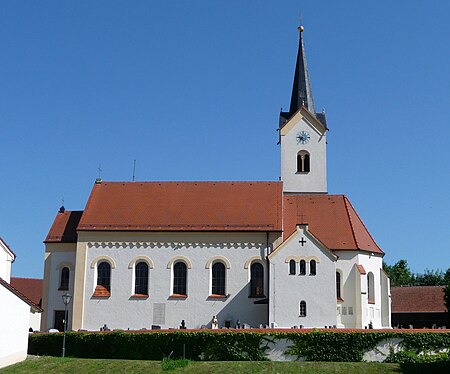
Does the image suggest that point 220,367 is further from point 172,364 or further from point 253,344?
point 253,344

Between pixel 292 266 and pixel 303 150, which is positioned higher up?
pixel 303 150

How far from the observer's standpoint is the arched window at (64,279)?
51344 mm

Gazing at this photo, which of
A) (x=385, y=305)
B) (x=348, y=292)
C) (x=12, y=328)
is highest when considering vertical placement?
(x=348, y=292)

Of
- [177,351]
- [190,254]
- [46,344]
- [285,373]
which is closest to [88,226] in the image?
[190,254]

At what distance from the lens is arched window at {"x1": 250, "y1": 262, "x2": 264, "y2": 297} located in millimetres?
48938

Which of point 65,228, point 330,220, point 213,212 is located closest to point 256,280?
point 213,212

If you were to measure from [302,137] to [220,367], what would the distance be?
28.2 meters

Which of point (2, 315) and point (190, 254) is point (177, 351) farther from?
point (190, 254)

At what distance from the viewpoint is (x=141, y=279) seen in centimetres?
5028

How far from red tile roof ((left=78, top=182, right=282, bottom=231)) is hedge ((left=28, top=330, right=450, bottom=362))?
1365cm

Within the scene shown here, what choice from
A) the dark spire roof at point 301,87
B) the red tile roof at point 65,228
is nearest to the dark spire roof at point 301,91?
the dark spire roof at point 301,87

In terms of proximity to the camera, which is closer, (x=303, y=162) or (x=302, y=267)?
(x=302, y=267)

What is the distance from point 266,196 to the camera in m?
53.1

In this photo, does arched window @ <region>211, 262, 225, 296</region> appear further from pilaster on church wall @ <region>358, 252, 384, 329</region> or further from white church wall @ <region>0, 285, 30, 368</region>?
A: white church wall @ <region>0, 285, 30, 368</region>
